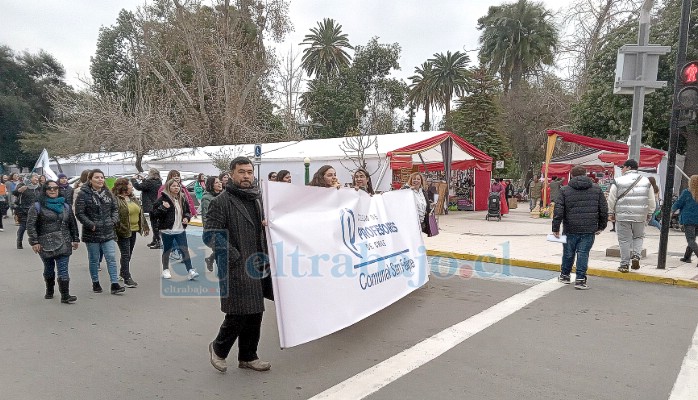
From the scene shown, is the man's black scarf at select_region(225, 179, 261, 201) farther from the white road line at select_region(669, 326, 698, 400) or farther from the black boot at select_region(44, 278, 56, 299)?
the black boot at select_region(44, 278, 56, 299)

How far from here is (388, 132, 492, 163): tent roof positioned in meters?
16.8

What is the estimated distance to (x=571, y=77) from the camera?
1292 inches

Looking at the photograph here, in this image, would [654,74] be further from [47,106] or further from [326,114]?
[47,106]

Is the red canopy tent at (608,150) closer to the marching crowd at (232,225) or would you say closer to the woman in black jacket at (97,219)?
the marching crowd at (232,225)

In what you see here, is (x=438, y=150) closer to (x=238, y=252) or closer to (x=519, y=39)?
(x=238, y=252)

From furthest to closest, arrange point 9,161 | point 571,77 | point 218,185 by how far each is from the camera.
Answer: point 9,161, point 571,77, point 218,185

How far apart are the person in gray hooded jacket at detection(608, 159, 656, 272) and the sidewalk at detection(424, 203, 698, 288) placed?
0.34 m

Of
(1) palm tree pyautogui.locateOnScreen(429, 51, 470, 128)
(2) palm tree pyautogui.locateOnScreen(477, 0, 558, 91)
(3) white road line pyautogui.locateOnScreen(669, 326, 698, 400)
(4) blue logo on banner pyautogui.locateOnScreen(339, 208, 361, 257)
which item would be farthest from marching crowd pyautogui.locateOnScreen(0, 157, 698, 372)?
(1) palm tree pyautogui.locateOnScreen(429, 51, 470, 128)

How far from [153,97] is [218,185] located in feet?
103

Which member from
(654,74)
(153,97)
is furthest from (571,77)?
(153,97)

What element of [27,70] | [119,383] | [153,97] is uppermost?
[27,70]

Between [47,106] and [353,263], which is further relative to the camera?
[47,106]

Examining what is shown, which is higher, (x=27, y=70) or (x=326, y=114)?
(x=27, y=70)

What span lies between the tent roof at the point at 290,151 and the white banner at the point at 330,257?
11.0 metres
